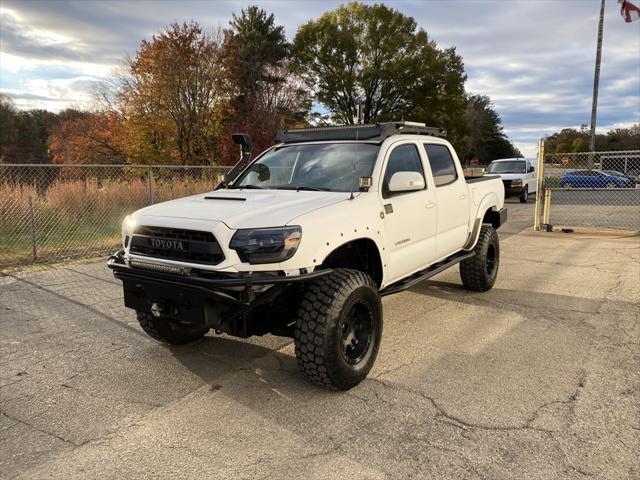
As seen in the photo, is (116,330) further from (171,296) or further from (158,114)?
(158,114)

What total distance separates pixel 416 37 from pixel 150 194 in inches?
1382

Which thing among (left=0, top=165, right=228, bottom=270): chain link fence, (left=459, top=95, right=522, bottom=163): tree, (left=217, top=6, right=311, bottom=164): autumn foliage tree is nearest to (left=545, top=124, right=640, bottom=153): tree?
(left=459, top=95, right=522, bottom=163): tree

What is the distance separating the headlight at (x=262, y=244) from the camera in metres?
3.34

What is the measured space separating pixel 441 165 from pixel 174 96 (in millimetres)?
21295

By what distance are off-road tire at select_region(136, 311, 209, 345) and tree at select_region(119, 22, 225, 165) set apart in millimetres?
21829

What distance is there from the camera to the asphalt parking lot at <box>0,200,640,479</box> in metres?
2.80

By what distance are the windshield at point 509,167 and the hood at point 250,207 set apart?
19.9 metres

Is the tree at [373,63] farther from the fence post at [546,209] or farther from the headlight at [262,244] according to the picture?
the headlight at [262,244]

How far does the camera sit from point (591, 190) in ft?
39.5

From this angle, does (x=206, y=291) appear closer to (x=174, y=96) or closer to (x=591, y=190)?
(x=591, y=190)

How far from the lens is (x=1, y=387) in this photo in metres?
3.81

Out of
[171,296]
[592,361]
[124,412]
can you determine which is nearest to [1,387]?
[124,412]

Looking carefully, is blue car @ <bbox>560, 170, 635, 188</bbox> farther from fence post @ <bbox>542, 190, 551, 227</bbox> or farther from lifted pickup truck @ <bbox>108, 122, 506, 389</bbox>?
lifted pickup truck @ <bbox>108, 122, 506, 389</bbox>

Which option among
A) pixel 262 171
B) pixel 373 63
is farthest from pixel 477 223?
pixel 373 63
